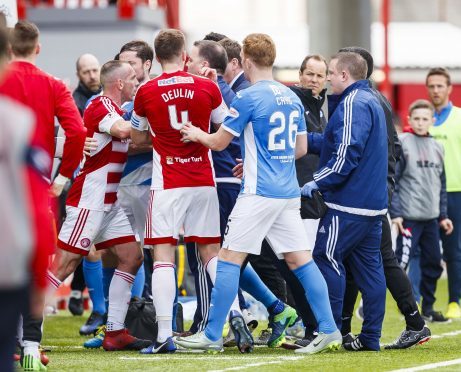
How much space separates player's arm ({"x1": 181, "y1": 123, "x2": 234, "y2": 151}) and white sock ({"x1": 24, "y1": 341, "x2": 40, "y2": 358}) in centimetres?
166

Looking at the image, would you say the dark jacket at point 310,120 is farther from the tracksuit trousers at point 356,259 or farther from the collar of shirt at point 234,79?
the tracksuit trousers at point 356,259

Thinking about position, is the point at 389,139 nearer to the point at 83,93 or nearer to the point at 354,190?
the point at 354,190

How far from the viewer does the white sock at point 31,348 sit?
7.25m

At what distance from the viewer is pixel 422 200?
38.5 ft

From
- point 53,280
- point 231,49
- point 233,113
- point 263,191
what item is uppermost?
point 231,49

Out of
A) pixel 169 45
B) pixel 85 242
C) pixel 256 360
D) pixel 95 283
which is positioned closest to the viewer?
pixel 256 360

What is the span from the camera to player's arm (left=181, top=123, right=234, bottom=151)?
25.9ft

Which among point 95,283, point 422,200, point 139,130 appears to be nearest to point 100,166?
point 139,130

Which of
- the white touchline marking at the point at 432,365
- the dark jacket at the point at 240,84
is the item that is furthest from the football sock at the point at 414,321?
the dark jacket at the point at 240,84

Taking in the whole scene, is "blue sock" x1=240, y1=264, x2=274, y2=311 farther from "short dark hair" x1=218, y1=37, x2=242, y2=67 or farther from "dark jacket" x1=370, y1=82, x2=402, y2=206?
"short dark hair" x1=218, y1=37, x2=242, y2=67

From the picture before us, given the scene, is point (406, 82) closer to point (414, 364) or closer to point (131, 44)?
point (131, 44)

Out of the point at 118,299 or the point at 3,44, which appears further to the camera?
the point at 118,299

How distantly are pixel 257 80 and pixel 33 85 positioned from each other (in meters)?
1.55

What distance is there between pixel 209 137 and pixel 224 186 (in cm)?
105
